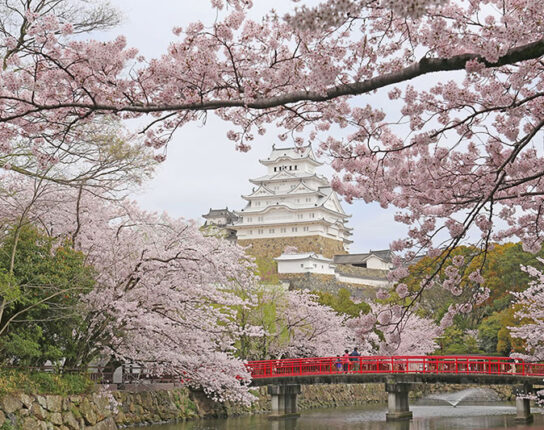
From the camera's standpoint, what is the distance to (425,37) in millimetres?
4742

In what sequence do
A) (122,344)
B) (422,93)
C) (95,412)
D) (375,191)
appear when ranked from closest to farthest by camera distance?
(422,93) < (375,191) < (95,412) < (122,344)

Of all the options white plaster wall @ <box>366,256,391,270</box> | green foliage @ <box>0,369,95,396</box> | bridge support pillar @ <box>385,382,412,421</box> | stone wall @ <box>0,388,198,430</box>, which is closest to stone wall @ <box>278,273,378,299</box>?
white plaster wall @ <box>366,256,391,270</box>

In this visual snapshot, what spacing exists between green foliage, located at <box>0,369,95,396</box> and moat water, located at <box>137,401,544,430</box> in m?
4.31

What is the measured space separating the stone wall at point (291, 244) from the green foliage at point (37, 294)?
38.1 meters

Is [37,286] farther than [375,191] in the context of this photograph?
Yes

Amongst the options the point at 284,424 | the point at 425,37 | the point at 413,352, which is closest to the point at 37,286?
the point at 425,37

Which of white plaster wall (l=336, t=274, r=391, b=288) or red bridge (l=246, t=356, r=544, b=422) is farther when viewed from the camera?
white plaster wall (l=336, t=274, r=391, b=288)

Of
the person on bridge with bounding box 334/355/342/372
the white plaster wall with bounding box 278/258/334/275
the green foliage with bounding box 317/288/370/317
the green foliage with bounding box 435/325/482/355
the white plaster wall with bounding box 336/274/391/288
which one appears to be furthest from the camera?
the white plaster wall with bounding box 336/274/391/288

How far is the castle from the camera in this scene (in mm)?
49594

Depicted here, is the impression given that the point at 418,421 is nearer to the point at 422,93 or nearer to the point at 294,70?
the point at 422,93

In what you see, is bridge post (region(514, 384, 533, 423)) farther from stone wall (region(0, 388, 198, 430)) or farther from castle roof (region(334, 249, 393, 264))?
castle roof (region(334, 249, 393, 264))

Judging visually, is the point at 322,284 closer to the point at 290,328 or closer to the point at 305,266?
the point at 305,266

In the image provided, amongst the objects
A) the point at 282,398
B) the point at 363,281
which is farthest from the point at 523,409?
the point at 363,281

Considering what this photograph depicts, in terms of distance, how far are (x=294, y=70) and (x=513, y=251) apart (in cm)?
2710
